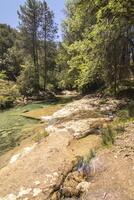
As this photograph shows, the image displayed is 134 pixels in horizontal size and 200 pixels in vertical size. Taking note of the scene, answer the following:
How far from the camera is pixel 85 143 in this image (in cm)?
860

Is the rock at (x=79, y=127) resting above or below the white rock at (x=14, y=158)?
above


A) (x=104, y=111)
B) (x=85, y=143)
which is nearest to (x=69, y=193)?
(x=85, y=143)

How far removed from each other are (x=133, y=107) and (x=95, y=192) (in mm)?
6783

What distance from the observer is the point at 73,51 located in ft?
79.9

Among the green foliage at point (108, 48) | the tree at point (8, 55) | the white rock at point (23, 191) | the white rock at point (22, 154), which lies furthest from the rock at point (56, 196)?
the tree at point (8, 55)

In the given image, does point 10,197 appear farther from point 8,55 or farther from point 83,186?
point 8,55

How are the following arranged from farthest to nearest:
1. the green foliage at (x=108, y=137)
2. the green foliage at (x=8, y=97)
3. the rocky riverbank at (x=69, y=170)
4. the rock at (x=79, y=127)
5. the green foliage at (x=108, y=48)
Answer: the green foliage at (x=8, y=97)
the green foliage at (x=108, y=48)
the rock at (x=79, y=127)
the green foliage at (x=108, y=137)
the rocky riverbank at (x=69, y=170)

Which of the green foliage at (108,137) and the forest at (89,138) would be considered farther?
the green foliage at (108,137)

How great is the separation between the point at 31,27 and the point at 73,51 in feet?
34.3

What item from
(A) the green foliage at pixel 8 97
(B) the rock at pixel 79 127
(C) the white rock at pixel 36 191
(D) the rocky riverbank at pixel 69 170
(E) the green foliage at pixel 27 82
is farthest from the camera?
(E) the green foliage at pixel 27 82

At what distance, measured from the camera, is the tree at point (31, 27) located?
104 feet

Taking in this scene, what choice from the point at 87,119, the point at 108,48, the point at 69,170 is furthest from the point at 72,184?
the point at 108,48

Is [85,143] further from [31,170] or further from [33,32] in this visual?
[33,32]

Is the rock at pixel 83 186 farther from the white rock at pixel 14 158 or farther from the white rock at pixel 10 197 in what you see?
the white rock at pixel 14 158
